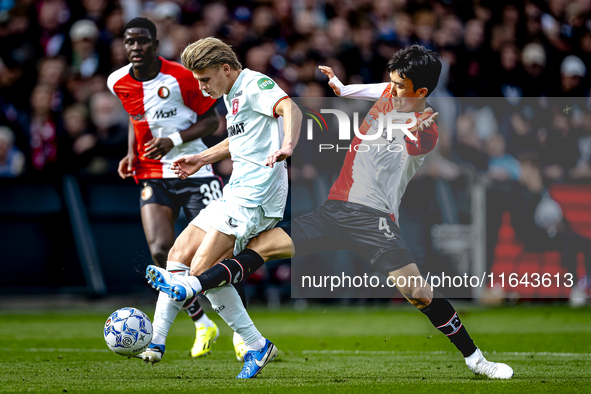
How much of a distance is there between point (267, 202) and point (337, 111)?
1.41 m

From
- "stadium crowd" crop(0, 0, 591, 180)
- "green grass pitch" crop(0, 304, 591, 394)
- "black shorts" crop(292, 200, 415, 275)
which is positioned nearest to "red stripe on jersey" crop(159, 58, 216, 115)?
"black shorts" crop(292, 200, 415, 275)

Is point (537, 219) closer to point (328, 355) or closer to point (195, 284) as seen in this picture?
point (328, 355)

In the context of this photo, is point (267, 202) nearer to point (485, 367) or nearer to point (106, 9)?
point (485, 367)

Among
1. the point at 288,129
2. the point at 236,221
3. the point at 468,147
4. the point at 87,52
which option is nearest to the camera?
the point at 288,129

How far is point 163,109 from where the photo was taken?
6.41 metres

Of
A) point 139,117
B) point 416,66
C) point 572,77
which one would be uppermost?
point 416,66

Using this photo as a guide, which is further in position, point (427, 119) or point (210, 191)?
point (210, 191)

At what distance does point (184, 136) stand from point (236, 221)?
5.22 ft

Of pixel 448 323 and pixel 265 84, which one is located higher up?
pixel 265 84

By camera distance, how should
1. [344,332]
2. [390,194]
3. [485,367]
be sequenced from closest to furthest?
[485,367]
[390,194]
[344,332]

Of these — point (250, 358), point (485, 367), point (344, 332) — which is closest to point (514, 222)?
point (344, 332)

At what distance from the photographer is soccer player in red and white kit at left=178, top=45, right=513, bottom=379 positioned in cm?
487

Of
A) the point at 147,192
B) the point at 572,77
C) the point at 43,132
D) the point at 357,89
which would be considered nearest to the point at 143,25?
the point at 147,192

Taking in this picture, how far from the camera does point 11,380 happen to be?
444 centimetres
